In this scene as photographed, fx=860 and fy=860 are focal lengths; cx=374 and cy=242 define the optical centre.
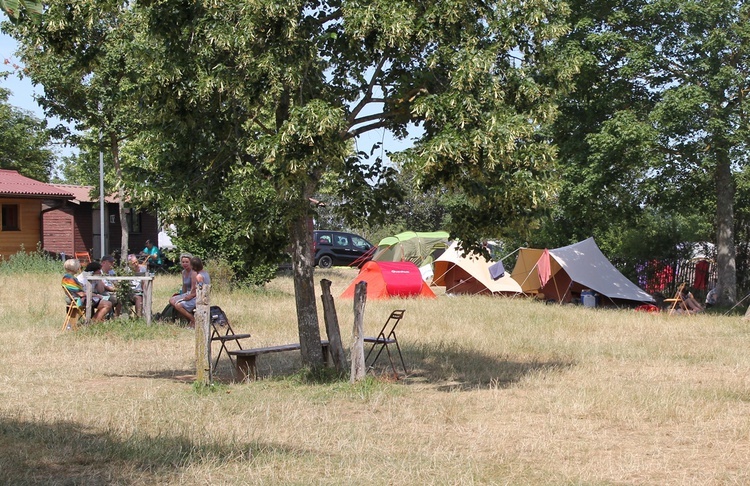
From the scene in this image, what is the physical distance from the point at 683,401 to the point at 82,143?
21.4m

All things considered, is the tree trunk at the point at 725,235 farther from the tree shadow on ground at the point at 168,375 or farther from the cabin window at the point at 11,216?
the cabin window at the point at 11,216

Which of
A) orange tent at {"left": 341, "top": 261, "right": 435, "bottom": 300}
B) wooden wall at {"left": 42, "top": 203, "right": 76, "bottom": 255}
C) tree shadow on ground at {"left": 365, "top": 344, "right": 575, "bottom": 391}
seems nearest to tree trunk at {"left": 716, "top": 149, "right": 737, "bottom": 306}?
orange tent at {"left": 341, "top": 261, "right": 435, "bottom": 300}

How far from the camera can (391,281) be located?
2131 centimetres

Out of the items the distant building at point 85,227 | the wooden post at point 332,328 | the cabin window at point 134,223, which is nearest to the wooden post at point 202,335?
the wooden post at point 332,328

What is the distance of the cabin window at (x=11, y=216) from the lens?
30609 mm

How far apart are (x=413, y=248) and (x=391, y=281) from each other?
10.6 m

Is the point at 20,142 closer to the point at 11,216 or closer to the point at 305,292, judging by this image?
the point at 11,216

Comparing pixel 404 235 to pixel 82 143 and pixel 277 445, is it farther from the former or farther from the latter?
pixel 277 445

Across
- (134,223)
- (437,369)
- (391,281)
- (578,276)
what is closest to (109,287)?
(437,369)

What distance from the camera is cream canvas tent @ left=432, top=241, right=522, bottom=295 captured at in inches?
937

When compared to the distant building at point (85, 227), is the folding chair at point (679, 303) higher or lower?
lower

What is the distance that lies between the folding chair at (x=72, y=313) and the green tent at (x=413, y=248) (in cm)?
1831

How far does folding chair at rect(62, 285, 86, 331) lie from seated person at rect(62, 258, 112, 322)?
0.06 m

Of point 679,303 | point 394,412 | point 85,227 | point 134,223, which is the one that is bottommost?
point 394,412
